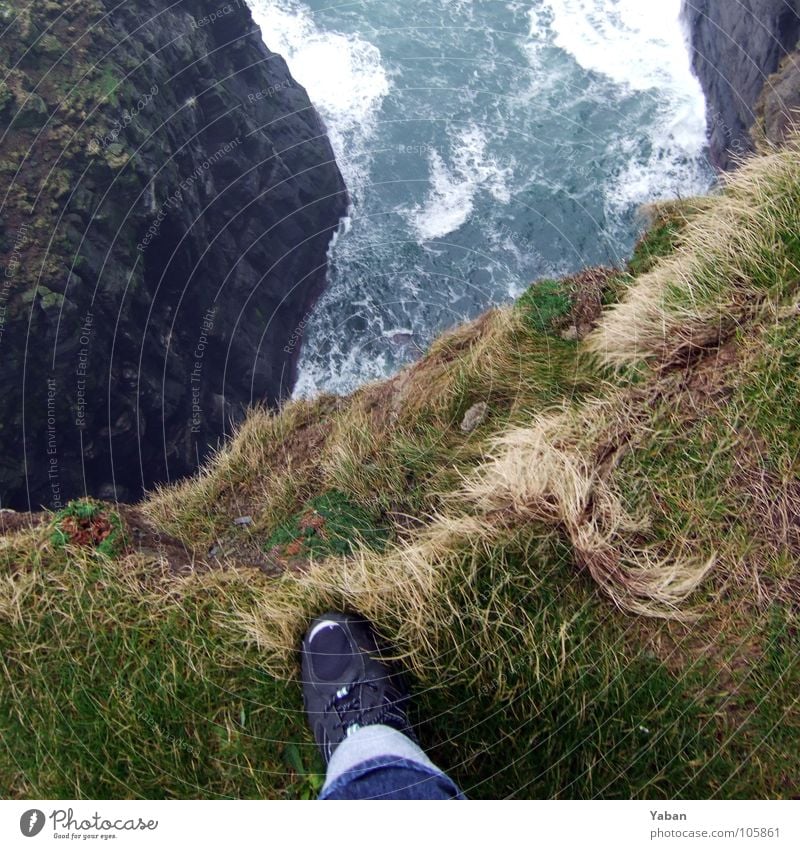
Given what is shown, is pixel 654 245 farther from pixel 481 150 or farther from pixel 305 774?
pixel 481 150

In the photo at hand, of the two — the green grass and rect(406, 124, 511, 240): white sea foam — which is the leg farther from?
rect(406, 124, 511, 240): white sea foam

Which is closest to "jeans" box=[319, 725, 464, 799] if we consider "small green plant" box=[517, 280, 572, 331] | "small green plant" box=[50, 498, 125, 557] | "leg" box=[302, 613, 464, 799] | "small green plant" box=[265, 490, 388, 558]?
"leg" box=[302, 613, 464, 799]

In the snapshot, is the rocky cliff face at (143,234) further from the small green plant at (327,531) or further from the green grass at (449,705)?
the green grass at (449,705)

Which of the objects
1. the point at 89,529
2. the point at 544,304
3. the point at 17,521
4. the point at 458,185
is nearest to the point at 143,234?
the point at 458,185

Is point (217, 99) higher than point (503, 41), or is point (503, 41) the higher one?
point (217, 99)

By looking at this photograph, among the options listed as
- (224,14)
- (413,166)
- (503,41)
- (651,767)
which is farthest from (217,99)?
(651,767)

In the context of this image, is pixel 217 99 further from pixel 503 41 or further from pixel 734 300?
pixel 734 300
